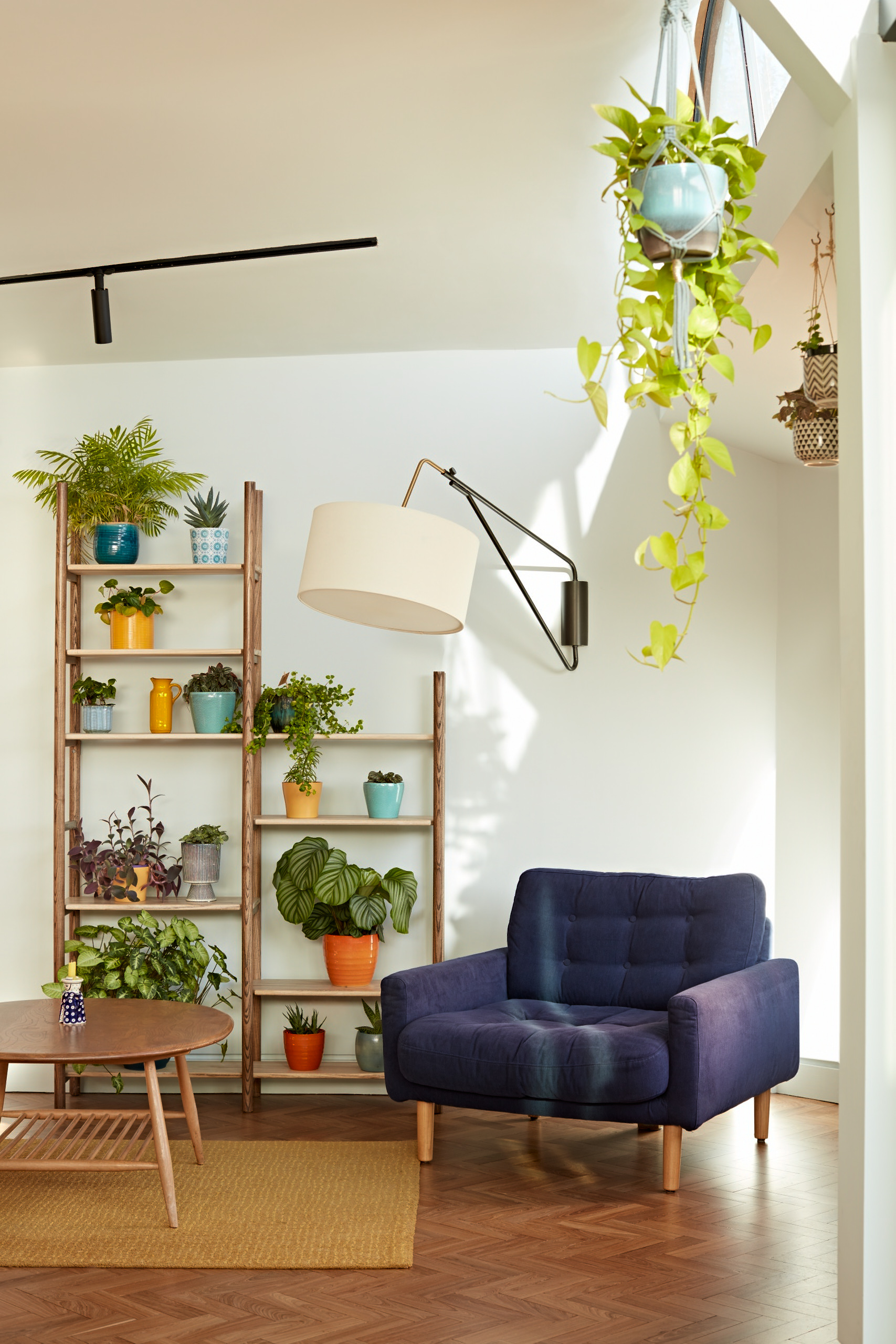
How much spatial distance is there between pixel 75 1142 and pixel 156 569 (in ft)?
7.12

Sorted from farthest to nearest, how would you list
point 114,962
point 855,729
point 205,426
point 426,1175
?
1. point 205,426
2. point 114,962
3. point 426,1175
4. point 855,729

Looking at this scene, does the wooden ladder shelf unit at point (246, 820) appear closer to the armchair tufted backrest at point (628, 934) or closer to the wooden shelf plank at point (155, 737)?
the wooden shelf plank at point (155, 737)

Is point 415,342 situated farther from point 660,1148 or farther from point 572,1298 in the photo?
point 572,1298

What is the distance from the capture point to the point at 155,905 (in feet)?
15.7

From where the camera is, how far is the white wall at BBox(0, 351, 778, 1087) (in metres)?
5.05

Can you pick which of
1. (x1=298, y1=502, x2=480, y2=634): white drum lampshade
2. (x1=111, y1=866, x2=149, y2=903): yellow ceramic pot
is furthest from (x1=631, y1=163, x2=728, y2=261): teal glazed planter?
(x1=111, y1=866, x2=149, y2=903): yellow ceramic pot

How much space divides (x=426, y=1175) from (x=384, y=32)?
3.21 meters

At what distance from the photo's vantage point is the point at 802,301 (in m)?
3.45

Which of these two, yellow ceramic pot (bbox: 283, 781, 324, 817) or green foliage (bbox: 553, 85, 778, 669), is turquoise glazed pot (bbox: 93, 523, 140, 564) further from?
green foliage (bbox: 553, 85, 778, 669)

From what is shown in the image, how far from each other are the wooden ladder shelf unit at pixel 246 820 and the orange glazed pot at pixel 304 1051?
0.18 feet

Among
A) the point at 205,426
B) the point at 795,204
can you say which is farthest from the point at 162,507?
the point at 795,204

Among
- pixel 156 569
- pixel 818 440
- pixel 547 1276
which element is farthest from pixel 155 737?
pixel 818 440

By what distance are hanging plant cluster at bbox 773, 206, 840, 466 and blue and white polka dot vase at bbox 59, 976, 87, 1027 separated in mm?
2606

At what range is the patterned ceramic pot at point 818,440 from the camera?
3.17 m
